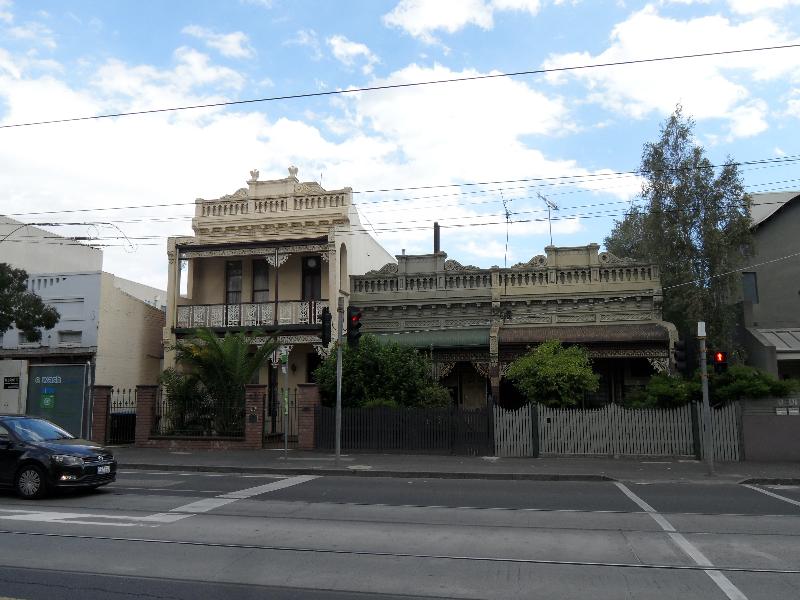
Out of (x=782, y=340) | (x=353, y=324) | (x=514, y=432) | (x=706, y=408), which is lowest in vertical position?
(x=514, y=432)

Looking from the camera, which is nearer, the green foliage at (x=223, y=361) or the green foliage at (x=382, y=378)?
the green foliage at (x=382, y=378)

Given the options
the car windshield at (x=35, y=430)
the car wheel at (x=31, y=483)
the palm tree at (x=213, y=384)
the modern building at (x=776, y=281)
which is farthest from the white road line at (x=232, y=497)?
the modern building at (x=776, y=281)

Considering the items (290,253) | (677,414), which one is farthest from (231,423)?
(677,414)

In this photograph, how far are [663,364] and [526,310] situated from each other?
15.5 ft

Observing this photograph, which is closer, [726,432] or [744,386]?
[744,386]

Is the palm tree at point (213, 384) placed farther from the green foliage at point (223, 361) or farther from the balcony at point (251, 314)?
the balcony at point (251, 314)

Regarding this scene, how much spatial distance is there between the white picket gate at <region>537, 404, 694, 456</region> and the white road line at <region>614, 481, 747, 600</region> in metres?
7.02

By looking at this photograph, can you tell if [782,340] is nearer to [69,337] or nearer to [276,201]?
[276,201]

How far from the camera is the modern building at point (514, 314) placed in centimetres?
2181

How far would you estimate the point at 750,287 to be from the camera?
25.8 m

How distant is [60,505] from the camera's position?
432 inches

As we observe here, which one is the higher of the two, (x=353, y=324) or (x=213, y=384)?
(x=353, y=324)

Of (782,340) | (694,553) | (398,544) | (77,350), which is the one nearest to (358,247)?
(77,350)

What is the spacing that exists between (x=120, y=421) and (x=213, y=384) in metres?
4.21
